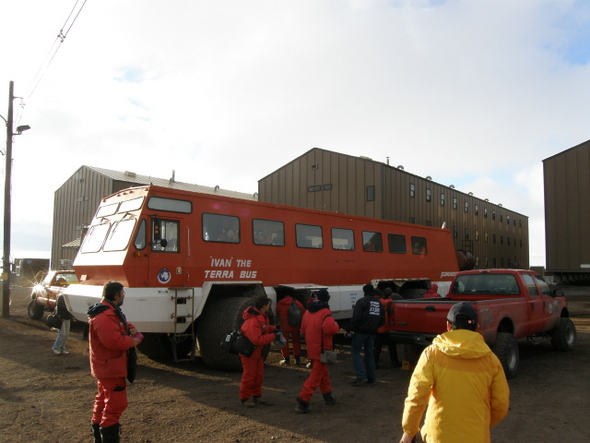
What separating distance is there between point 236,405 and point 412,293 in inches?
351

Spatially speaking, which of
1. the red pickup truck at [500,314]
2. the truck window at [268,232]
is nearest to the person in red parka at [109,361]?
the red pickup truck at [500,314]

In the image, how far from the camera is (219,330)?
26.3 ft

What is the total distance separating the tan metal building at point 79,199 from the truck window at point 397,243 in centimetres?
2124

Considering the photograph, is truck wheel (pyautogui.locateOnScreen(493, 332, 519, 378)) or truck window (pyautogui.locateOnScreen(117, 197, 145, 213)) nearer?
truck wheel (pyautogui.locateOnScreen(493, 332, 519, 378))

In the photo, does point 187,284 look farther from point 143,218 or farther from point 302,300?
point 302,300

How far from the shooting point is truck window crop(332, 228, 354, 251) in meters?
11.7

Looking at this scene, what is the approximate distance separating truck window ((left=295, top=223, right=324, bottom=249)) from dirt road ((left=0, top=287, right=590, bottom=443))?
284cm

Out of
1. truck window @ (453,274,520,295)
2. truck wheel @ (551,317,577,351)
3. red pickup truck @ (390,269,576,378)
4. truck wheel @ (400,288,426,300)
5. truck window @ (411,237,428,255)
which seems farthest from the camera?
truck window @ (411,237,428,255)

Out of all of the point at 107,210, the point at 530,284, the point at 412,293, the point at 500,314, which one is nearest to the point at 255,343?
the point at 500,314

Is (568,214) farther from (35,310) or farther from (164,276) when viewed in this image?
(35,310)

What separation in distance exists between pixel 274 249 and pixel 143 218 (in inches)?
121

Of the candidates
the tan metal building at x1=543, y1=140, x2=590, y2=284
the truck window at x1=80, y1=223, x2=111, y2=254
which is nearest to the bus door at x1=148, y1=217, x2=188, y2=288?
the truck window at x1=80, y1=223, x2=111, y2=254

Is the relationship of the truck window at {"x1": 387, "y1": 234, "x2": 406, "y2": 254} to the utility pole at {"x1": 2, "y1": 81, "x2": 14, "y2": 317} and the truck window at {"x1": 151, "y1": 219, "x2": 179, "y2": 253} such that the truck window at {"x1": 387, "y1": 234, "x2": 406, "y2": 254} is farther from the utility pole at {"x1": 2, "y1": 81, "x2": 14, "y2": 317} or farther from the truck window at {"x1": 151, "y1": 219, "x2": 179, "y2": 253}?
the utility pole at {"x1": 2, "y1": 81, "x2": 14, "y2": 317}

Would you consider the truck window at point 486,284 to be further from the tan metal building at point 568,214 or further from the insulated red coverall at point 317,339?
the tan metal building at point 568,214
